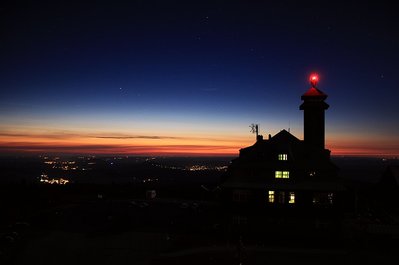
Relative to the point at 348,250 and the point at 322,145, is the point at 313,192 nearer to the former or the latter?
the point at 348,250

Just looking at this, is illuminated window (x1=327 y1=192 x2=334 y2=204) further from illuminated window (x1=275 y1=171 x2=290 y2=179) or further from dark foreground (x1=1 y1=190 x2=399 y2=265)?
illuminated window (x1=275 y1=171 x2=290 y2=179)

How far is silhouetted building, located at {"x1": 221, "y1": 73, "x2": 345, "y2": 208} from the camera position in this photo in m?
36.7

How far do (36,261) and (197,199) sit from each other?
39.0 meters

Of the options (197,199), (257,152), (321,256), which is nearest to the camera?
(321,256)

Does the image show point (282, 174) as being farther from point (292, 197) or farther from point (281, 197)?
point (292, 197)

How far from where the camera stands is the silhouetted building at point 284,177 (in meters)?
36.7

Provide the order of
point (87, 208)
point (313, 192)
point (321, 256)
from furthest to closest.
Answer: point (87, 208), point (313, 192), point (321, 256)

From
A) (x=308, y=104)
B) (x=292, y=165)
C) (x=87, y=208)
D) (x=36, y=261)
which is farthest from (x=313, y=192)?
(x=87, y=208)

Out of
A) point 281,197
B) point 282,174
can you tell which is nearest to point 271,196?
point 281,197

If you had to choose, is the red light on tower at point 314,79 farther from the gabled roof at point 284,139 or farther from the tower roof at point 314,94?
the gabled roof at point 284,139

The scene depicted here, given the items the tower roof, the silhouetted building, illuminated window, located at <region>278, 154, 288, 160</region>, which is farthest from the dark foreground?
the tower roof

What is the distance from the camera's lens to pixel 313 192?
36594 mm

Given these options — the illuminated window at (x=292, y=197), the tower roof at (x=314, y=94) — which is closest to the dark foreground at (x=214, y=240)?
the illuminated window at (x=292, y=197)

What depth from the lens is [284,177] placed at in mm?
37906
